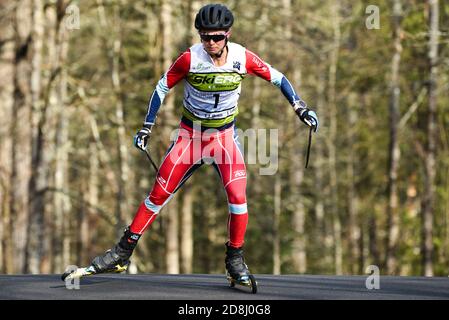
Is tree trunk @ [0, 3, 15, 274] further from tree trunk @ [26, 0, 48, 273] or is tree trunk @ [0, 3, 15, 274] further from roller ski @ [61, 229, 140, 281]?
roller ski @ [61, 229, 140, 281]

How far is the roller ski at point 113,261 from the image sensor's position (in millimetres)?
7754

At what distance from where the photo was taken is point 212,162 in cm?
760

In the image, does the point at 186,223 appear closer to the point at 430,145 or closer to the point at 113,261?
the point at 430,145

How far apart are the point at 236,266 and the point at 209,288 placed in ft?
0.90

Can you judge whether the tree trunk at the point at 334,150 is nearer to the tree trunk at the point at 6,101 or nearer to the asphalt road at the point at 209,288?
the tree trunk at the point at 6,101

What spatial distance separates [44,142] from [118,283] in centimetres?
866

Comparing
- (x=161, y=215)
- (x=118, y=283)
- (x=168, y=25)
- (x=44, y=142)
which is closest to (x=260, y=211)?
(x=161, y=215)

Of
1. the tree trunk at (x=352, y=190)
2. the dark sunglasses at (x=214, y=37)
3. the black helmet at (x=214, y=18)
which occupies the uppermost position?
the black helmet at (x=214, y=18)

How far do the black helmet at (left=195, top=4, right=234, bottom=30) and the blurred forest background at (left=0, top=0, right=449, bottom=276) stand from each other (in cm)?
837

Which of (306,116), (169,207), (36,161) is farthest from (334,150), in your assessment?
(306,116)

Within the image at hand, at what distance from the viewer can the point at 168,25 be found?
736 inches

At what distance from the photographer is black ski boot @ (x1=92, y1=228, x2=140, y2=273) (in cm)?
775
